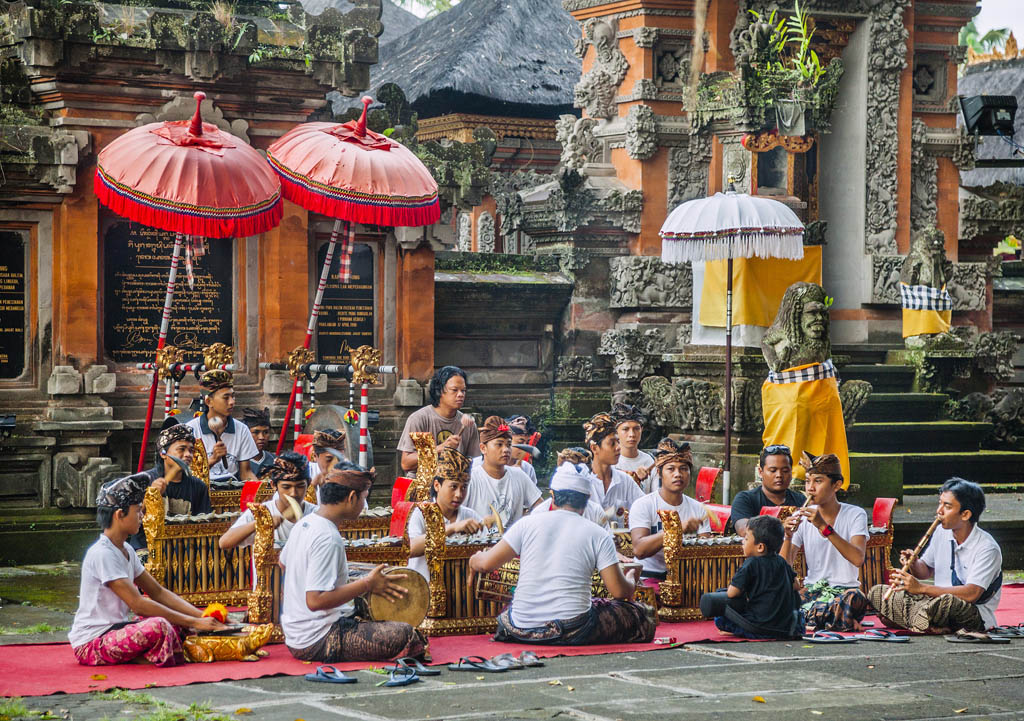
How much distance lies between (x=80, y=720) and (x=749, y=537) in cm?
422

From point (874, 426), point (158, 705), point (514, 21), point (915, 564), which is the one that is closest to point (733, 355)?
point (874, 426)

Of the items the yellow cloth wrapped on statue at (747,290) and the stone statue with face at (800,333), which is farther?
the yellow cloth wrapped on statue at (747,290)

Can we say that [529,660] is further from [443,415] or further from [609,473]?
[443,415]

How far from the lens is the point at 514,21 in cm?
2539

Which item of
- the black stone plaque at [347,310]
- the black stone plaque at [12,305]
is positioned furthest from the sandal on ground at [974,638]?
the black stone plaque at [12,305]

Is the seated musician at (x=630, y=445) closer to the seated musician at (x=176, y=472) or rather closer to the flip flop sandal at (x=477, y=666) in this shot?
the seated musician at (x=176, y=472)

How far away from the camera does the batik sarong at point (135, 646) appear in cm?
856

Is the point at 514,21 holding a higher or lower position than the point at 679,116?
higher

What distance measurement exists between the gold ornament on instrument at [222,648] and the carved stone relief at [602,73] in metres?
10.9

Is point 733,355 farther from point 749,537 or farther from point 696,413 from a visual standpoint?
point 749,537

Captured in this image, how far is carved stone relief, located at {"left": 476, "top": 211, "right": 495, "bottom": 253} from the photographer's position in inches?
969

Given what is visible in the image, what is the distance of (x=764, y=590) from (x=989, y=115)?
1300 centimetres

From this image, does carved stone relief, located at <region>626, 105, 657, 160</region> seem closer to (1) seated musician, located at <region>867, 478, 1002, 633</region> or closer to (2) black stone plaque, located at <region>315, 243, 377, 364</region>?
(2) black stone plaque, located at <region>315, 243, 377, 364</region>

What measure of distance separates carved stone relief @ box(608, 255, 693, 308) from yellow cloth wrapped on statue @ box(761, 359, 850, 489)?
435 centimetres
